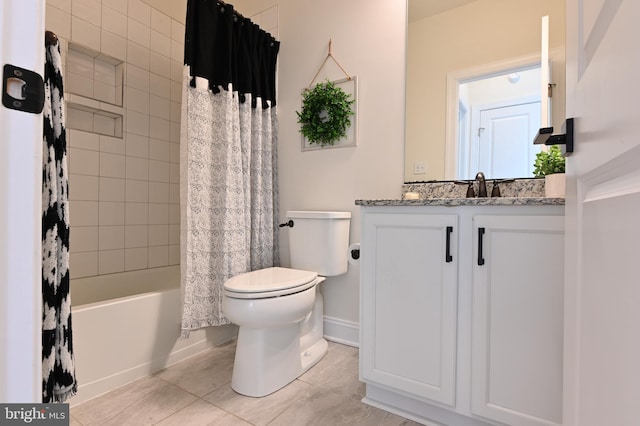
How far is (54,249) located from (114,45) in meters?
1.98

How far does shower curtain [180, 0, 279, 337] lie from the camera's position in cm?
171

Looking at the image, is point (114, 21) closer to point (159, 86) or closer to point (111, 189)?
point (159, 86)

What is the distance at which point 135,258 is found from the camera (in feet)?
7.61

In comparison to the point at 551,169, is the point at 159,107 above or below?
above

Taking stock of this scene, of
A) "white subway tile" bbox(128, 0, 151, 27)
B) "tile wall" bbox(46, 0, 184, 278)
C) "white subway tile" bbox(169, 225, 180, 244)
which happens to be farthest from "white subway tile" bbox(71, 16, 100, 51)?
"white subway tile" bbox(169, 225, 180, 244)

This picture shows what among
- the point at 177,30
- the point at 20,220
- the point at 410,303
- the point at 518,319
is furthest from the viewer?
the point at 177,30

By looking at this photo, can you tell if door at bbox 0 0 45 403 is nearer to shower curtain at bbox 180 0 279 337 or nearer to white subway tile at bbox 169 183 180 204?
shower curtain at bbox 180 0 279 337

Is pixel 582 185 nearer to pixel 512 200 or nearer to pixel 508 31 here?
pixel 512 200

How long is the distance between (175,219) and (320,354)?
64.7 inches

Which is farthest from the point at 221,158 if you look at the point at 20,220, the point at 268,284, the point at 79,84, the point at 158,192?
the point at 20,220

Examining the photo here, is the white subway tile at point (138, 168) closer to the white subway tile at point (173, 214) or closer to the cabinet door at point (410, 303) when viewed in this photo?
the white subway tile at point (173, 214)

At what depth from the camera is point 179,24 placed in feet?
8.36

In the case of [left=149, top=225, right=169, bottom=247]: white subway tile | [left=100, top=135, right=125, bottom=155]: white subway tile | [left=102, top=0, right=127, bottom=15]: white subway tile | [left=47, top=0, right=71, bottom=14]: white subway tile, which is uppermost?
[left=102, top=0, right=127, bottom=15]: white subway tile

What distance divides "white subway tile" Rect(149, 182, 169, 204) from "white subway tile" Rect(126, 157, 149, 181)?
0.09m
